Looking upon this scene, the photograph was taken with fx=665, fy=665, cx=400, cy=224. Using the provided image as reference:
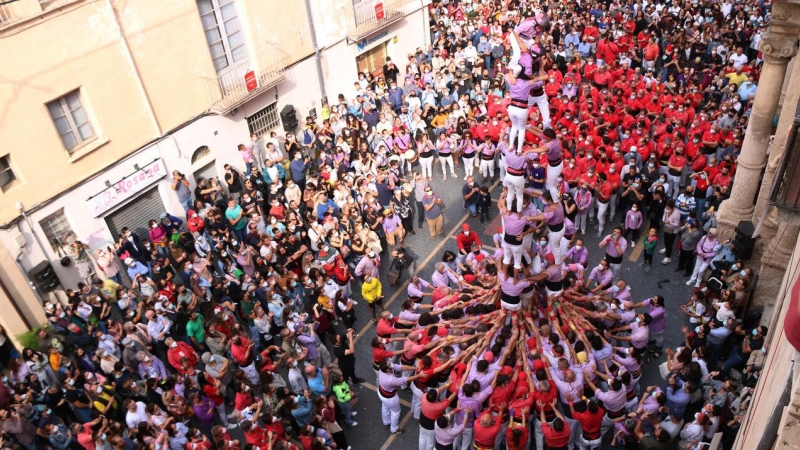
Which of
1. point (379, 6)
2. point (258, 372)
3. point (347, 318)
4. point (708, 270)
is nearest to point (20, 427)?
point (258, 372)

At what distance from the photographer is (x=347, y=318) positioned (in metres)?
14.4

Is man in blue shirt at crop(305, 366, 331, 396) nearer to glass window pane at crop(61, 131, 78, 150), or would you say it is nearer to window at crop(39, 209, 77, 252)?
window at crop(39, 209, 77, 252)

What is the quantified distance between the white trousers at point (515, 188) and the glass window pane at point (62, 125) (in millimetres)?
10493

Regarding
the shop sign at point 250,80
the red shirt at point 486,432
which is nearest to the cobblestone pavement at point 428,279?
the red shirt at point 486,432

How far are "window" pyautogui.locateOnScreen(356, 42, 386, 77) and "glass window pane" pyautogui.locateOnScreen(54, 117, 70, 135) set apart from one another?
10816mm

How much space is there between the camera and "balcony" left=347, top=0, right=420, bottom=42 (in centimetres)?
2216

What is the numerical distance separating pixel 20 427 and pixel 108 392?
1.45 metres

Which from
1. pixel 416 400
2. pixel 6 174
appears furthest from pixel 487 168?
pixel 6 174

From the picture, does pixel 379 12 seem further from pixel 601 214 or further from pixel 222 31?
pixel 601 214

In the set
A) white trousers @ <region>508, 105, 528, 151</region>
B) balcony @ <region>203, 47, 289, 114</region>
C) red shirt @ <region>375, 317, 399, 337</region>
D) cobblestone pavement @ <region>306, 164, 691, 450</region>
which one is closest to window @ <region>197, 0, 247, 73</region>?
balcony @ <region>203, 47, 289, 114</region>

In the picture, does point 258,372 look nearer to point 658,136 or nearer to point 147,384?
point 147,384

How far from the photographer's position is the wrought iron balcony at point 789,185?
26.5 ft

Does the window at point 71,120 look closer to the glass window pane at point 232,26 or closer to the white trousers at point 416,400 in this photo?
the glass window pane at point 232,26

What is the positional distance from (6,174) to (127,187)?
2.77 metres
